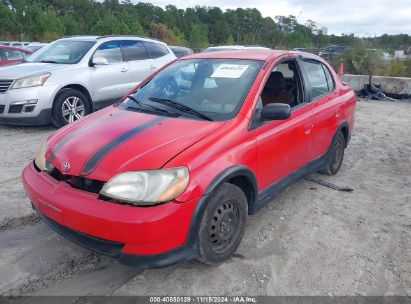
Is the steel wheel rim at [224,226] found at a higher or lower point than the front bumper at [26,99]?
lower

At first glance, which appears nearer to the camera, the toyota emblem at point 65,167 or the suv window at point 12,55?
the toyota emblem at point 65,167

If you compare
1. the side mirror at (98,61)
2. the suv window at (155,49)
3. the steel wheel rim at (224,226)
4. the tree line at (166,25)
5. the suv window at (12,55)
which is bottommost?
the steel wheel rim at (224,226)

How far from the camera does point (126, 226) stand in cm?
241

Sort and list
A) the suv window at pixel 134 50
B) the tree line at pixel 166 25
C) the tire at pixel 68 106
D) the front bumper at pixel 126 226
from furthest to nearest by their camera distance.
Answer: the tree line at pixel 166 25 < the suv window at pixel 134 50 < the tire at pixel 68 106 < the front bumper at pixel 126 226

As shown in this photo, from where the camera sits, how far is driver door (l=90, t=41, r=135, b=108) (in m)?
7.19

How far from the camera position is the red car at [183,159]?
251 cm

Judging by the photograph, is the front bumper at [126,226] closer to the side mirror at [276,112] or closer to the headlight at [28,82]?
the side mirror at [276,112]

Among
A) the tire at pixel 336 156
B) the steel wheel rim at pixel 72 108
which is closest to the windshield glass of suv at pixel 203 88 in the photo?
the tire at pixel 336 156

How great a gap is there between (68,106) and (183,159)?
4.86 metres

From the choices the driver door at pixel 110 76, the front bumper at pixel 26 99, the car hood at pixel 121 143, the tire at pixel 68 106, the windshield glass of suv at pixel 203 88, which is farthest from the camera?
the driver door at pixel 110 76

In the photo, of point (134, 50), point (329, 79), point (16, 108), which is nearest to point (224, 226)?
point (329, 79)

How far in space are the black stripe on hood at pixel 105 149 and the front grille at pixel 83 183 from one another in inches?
3.2

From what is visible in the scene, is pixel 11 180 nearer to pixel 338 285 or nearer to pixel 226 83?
pixel 226 83

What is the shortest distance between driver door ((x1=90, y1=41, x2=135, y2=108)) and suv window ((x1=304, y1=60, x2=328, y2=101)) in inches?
166
